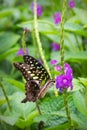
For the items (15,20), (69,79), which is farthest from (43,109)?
(15,20)

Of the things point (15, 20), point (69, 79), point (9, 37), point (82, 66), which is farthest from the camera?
point (15, 20)

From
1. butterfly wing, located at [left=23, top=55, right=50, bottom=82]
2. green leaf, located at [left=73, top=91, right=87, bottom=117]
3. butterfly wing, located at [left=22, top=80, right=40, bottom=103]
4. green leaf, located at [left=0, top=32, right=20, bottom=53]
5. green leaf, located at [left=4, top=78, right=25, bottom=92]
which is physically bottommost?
green leaf, located at [left=0, top=32, right=20, bottom=53]

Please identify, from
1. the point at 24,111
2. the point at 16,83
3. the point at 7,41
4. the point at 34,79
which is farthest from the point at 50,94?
the point at 7,41

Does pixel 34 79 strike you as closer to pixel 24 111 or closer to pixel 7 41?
pixel 24 111

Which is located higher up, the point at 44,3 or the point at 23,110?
the point at 23,110

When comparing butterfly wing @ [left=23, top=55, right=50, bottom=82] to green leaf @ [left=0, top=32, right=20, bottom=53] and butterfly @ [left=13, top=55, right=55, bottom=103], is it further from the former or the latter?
green leaf @ [left=0, top=32, right=20, bottom=53]

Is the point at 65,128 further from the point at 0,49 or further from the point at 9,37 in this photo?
the point at 9,37


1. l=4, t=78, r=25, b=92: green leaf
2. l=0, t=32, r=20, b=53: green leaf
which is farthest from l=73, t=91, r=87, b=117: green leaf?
l=0, t=32, r=20, b=53: green leaf

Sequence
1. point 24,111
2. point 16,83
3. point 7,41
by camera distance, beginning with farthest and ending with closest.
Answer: point 7,41
point 16,83
point 24,111

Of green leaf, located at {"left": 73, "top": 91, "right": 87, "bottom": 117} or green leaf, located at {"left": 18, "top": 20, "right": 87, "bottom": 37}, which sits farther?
green leaf, located at {"left": 18, "top": 20, "right": 87, "bottom": 37}
